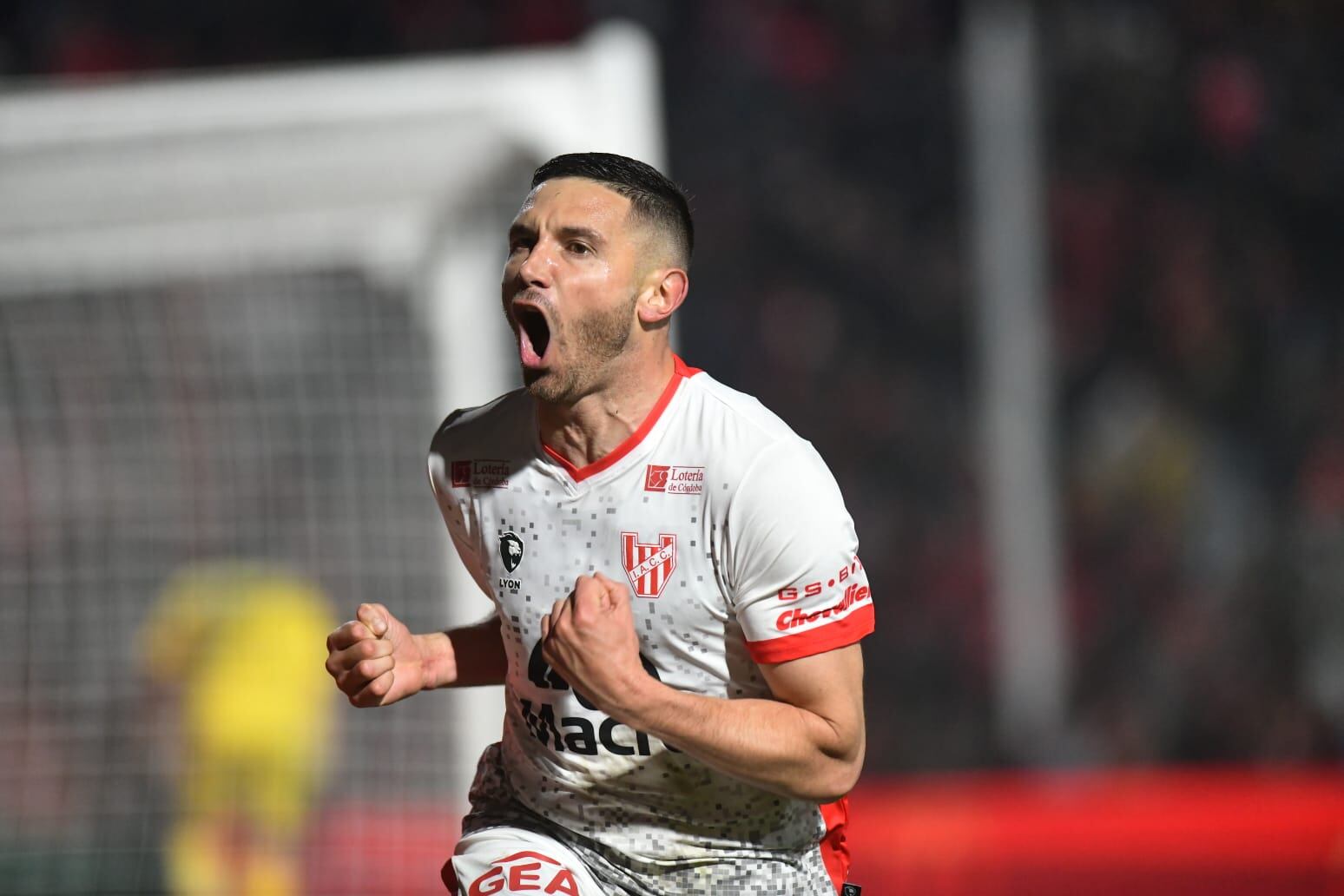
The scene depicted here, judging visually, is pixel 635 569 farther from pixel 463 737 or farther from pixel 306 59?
pixel 306 59

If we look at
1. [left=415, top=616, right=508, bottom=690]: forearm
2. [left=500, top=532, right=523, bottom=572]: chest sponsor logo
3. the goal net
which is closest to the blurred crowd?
the goal net

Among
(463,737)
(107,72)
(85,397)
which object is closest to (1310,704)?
(463,737)

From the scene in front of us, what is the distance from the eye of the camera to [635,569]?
2.36 meters

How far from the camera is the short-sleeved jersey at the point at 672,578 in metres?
2.30

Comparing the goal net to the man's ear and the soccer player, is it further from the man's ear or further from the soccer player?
the man's ear

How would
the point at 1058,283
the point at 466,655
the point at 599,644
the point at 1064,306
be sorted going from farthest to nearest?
the point at 1058,283, the point at 1064,306, the point at 466,655, the point at 599,644

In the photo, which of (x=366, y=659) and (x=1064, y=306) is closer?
(x=366, y=659)

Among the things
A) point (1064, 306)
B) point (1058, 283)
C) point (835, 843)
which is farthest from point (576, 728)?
point (1058, 283)

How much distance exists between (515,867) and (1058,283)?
867cm

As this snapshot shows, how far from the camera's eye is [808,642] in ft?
7.46

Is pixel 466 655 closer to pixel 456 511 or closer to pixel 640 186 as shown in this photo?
pixel 456 511

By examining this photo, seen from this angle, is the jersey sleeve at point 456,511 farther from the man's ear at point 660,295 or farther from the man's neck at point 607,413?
the man's ear at point 660,295

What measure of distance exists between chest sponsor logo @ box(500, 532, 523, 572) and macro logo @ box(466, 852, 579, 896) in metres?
0.47

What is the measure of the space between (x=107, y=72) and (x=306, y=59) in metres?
1.30
